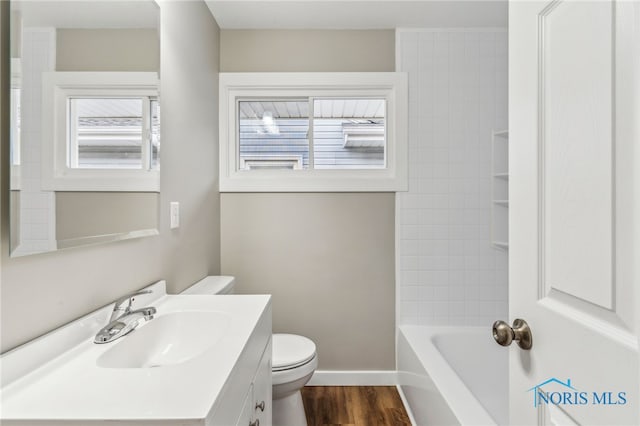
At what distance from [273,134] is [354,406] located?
1.86m

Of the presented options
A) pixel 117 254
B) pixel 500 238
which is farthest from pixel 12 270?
pixel 500 238

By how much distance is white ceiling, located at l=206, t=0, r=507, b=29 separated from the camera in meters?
2.11

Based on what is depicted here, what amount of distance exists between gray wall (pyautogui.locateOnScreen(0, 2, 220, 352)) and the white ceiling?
0.64ft

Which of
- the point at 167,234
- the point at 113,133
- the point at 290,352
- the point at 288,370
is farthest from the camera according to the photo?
the point at 290,352

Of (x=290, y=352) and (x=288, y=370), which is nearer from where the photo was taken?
(x=288, y=370)

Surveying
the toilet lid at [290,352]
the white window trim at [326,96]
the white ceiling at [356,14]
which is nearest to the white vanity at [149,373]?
the toilet lid at [290,352]

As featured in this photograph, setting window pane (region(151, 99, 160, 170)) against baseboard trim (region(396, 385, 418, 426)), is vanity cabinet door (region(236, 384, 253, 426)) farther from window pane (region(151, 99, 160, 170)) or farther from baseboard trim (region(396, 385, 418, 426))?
baseboard trim (region(396, 385, 418, 426))

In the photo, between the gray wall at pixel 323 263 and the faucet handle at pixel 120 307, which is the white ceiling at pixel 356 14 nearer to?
the gray wall at pixel 323 263

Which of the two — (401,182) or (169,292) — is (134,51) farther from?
(401,182)

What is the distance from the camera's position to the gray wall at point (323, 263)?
7.89ft

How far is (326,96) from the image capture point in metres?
2.43

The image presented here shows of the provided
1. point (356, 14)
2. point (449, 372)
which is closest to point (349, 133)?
point (356, 14)

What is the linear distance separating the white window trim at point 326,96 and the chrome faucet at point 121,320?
1.32 metres
